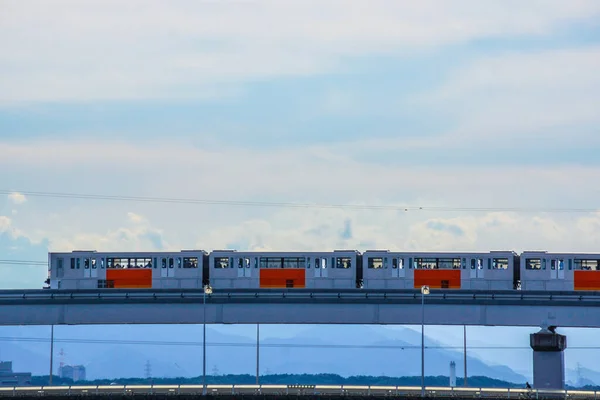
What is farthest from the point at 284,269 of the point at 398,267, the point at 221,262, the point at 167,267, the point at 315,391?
the point at 315,391

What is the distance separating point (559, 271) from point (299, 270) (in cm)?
2435

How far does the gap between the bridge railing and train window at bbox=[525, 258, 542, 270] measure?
2987 cm

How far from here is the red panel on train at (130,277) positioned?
412 ft

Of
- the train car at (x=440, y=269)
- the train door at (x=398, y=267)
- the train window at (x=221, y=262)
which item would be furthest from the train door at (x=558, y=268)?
the train window at (x=221, y=262)

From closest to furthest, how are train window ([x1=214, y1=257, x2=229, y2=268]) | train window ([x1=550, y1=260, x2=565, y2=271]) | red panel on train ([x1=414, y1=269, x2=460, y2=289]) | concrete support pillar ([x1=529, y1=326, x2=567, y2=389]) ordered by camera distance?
concrete support pillar ([x1=529, y1=326, x2=567, y2=389])
train window ([x1=550, y1=260, x2=565, y2=271])
red panel on train ([x1=414, y1=269, x2=460, y2=289])
train window ([x1=214, y1=257, x2=229, y2=268])

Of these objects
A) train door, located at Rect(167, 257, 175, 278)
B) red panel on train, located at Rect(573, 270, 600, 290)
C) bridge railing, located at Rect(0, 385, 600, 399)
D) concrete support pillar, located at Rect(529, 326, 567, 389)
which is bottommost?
bridge railing, located at Rect(0, 385, 600, 399)

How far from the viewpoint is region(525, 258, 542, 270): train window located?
123 meters

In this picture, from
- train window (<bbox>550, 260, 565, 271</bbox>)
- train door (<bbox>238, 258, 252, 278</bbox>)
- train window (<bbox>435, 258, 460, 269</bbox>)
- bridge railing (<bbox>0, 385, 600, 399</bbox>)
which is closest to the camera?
bridge railing (<bbox>0, 385, 600, 399</bbox>)

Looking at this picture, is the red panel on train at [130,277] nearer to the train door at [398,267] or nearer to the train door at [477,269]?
the train door at [398,267]

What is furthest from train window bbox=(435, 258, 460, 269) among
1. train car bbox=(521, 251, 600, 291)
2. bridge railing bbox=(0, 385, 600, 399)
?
bridge railing bbox=(0, 385, 600, 399)

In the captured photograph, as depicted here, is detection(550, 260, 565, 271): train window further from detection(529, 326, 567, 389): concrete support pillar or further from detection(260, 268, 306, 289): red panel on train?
detection(260, 268, 306, 289): red panel on train

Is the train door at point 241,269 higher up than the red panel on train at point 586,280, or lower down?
higher up

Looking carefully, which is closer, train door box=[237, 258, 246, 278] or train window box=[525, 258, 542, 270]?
train window box=[525, 258, 542, 270]

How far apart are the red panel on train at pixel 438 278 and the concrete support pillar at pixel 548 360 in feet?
71.2
